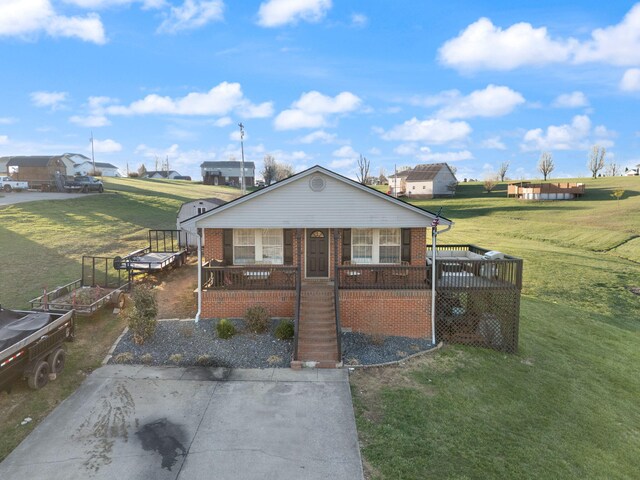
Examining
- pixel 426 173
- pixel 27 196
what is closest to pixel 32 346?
pixel 27 196

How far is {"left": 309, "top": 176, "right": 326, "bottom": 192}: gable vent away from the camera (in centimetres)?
1588

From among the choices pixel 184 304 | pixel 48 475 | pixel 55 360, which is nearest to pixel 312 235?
pixel 184 304

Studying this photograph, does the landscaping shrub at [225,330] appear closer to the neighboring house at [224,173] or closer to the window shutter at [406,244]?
the window shutter at [406,244]

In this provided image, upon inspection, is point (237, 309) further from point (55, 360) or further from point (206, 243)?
point (55, 360)

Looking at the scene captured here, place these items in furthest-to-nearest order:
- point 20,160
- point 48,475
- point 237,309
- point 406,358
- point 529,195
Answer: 1. point 529,195
2. point 20,160
3. point 237,309
4. point 406,358
5. point 48,475

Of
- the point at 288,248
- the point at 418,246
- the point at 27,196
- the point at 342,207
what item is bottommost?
the point at 288,248

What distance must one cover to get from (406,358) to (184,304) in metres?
9.66

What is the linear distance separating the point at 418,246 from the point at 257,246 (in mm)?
6908

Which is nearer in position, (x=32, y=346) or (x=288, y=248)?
(x=32, y=346)

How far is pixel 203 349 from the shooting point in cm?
1353

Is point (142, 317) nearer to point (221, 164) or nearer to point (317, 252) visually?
point (317, 252)

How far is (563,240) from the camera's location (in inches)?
1540

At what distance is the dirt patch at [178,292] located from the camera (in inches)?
650

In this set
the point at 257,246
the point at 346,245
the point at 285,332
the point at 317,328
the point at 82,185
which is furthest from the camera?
the point at 82,185
